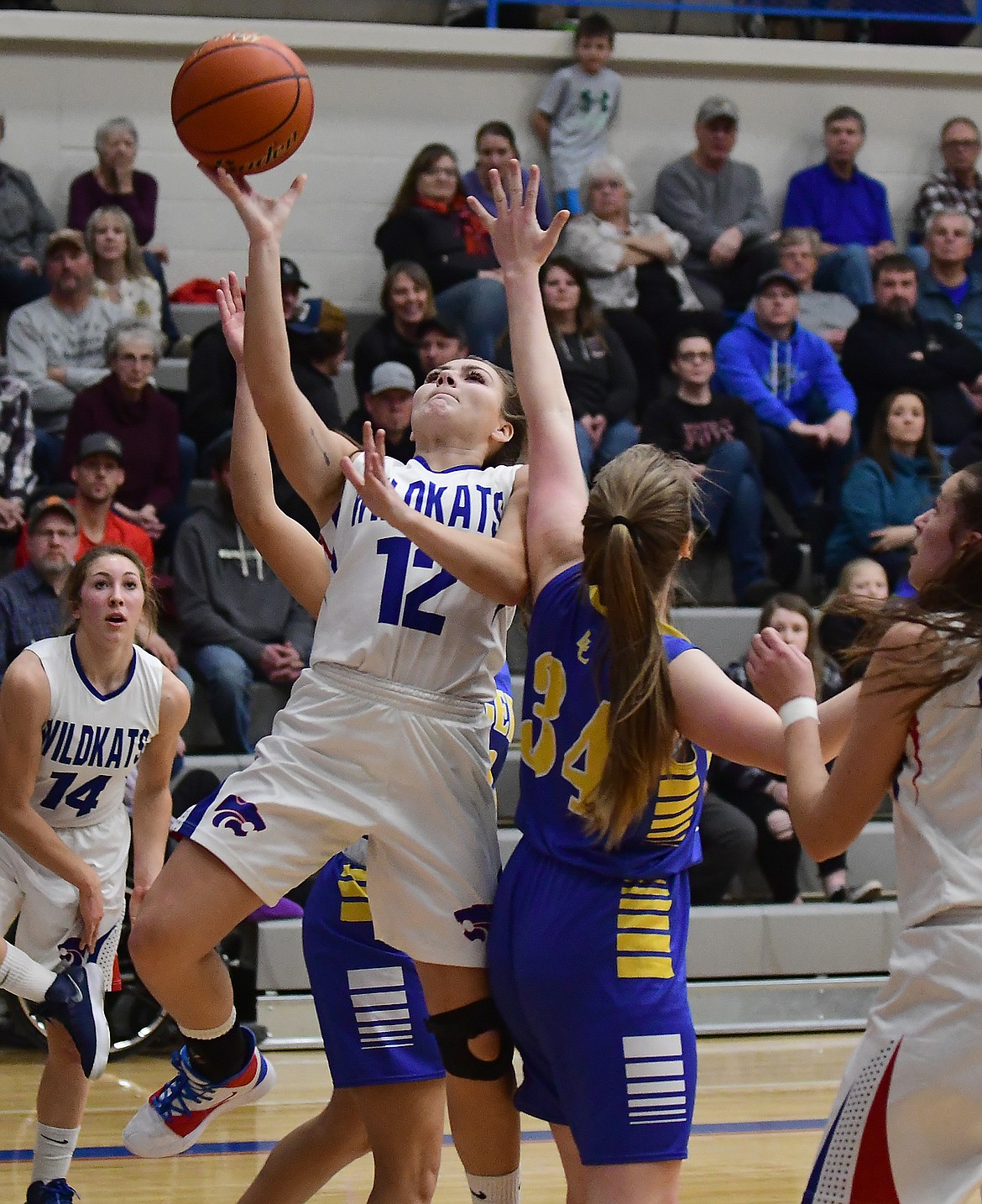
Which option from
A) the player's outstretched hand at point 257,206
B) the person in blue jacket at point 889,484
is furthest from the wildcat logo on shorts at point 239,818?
the person in blue jacket at point 889,484

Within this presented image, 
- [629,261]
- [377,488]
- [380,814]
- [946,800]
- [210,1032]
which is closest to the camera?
[946,800]

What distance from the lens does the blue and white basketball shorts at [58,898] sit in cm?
450

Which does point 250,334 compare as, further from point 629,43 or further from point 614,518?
point 629,43

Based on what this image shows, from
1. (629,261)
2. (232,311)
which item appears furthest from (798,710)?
(629,261)

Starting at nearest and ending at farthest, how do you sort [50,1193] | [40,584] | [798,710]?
[798,710], [50,1193], [40,584]

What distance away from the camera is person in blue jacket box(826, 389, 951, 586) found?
8031 mm

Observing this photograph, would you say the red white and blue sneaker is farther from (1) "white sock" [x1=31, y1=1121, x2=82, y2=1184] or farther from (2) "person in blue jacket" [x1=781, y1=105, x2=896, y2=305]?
(2) "person in blue jacket" [x1=781, y1=105, x2=896, y2=305]

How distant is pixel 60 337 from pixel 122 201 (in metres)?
1.48

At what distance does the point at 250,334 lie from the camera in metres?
3.11

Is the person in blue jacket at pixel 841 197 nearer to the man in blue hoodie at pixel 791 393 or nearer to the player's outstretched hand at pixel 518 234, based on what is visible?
the man in blue hoodie at pixel 791 393

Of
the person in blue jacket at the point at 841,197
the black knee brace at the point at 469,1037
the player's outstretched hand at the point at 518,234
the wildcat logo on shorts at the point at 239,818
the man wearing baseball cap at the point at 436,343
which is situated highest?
the person in blue jacket at the point at 841,197

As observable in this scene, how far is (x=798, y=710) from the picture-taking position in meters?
2.57

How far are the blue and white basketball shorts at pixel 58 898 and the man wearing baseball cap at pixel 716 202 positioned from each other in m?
6.59

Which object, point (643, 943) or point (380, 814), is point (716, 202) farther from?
point (643, 943)
